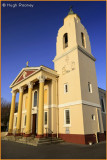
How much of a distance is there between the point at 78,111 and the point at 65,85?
159 inches

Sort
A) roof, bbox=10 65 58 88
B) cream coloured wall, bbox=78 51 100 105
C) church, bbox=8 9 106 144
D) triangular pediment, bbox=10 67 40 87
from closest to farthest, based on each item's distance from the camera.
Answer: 1. church, bbox=8 9 106 144
2. cream coloured wall, bbox=78 51 100 105
3. roof, bbox=10 65 58 88
4. triangular pediment, bbox=10 67 40 87

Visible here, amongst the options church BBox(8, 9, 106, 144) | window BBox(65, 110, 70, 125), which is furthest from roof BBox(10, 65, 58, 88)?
window BBox(65, 110, 70, 125)

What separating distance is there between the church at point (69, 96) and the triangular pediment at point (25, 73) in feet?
0.51

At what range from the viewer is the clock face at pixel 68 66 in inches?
616

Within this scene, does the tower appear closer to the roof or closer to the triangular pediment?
the roof

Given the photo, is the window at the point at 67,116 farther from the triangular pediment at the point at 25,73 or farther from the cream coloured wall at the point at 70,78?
the triangular pediment at the point at 25,73

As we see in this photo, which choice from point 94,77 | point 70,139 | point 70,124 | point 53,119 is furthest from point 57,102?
point 94,77

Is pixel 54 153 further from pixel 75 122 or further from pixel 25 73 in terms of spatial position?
pixel 25 73

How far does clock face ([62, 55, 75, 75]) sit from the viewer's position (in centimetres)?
1566

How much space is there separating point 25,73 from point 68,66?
22.8 ft

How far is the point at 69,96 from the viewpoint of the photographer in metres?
14.6

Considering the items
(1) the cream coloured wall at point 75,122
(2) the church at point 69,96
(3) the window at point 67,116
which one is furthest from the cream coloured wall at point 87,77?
(3) the window at point 67,116

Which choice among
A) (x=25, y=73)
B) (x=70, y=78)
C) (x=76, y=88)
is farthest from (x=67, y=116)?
(x=25, y=73)

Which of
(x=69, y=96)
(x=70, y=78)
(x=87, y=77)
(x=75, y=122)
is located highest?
(x=87, y=77)
